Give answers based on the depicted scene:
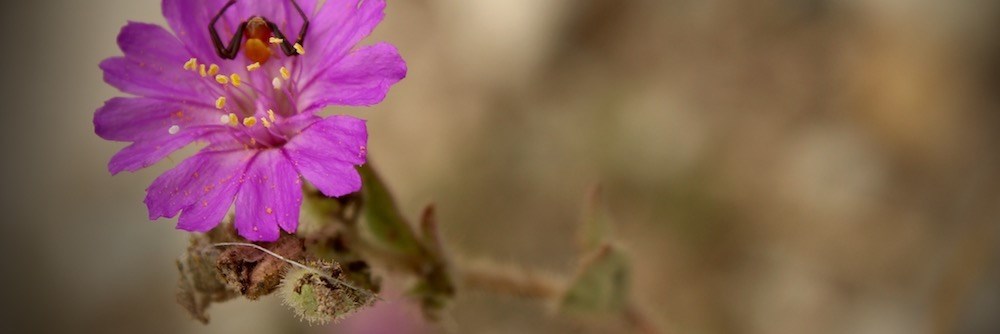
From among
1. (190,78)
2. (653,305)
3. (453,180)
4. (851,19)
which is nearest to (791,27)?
(851,19)

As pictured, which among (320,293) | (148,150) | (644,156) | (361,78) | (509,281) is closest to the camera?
(320,293)

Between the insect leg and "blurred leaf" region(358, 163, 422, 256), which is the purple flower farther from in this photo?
"blurred leaf" region(358, 163, 422, 256)

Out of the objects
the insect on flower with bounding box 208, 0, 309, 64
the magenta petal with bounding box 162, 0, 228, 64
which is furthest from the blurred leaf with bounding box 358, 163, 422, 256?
the magenta petal with bounding box 162, 0, 228, 64

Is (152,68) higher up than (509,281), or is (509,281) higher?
(509,281)

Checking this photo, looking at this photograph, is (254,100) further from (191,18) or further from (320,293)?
(320,293)

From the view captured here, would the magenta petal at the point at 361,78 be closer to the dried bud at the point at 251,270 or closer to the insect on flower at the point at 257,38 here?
the insect on flower at the point at 257,38

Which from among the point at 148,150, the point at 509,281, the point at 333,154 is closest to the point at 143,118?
the point at 148,150

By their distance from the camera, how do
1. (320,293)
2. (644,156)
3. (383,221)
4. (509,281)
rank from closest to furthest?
(320,293) < (383,221) < (509,281) < (644,156)
